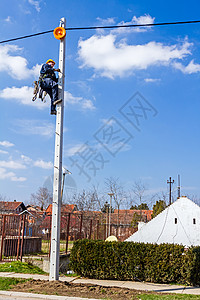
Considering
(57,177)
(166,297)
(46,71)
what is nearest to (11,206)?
(57,177)

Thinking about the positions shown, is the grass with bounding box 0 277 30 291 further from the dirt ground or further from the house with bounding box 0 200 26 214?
the house with bounding box 0 200 26 214

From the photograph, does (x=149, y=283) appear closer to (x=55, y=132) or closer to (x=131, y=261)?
(x=131, y=261)

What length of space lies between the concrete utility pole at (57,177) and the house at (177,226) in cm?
579

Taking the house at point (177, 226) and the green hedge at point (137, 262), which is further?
the house at point (177, 226)

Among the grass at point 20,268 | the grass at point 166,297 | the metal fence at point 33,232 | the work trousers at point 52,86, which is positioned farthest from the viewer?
the metal fence at point 33,232

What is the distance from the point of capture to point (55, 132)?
9.27 m

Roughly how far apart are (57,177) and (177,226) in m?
6.90

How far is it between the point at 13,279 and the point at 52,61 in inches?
259

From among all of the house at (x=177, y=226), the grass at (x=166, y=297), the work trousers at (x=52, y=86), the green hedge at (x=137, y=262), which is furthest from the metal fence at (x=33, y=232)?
the grass at (x=166, y=297)

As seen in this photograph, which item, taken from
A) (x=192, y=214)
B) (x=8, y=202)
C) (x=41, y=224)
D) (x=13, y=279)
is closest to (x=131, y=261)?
(x=13, y=279)

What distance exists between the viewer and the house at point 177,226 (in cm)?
1313

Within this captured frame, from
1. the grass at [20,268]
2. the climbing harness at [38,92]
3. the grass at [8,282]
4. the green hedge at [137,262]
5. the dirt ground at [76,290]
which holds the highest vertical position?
the climbing harness at [38,92]

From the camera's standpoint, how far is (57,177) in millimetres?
8930

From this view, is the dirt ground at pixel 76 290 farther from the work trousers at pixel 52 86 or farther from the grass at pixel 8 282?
the work trousers at pixel 52 86
